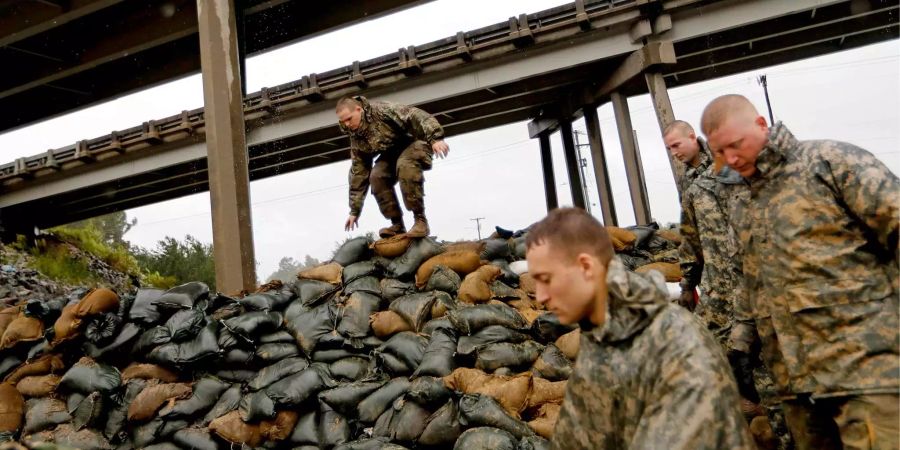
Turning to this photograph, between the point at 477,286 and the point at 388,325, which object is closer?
the point at 388,325

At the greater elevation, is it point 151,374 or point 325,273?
point 325,273

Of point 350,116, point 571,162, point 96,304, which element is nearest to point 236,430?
point 96,304

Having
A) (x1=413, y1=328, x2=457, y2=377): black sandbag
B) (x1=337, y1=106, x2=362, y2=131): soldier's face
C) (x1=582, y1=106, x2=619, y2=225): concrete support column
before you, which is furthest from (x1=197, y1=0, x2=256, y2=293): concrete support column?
(x1=582, y1=106, x2=619, y2=225): concrete support column

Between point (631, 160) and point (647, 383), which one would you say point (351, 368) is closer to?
point (647, 383)

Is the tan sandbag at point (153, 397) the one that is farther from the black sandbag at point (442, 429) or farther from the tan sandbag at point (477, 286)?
the tan sandbag at point (477, 286)

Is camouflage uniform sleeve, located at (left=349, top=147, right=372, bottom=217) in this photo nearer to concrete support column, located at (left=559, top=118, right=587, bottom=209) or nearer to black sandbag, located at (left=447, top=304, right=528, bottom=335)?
black sandbag, located at (left=447, top=304, right=528, bottom=335)

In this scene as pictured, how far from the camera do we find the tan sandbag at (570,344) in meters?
3.37

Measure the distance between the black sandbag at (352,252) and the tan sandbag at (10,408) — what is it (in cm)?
236

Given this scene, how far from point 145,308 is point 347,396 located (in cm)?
179

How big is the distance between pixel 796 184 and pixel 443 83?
10040 millimetres

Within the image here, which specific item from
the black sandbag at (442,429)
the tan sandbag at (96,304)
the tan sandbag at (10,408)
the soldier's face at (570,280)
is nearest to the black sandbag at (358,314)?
the black sandbag at (442,429)

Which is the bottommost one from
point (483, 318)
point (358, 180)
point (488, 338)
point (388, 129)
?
point (488, 338)

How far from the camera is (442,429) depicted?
3008 millimetres

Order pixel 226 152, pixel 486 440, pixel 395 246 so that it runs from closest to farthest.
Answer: pixel 486 440 → pixel 395 246 → pixel 226 152
